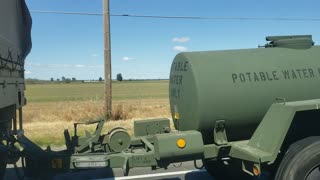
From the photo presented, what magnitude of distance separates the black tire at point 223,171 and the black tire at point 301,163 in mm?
1345

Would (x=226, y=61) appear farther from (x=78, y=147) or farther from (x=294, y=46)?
(x=78, y=147)

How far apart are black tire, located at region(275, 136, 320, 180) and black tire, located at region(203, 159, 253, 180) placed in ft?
4.41

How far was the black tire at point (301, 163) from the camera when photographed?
15.7 ft

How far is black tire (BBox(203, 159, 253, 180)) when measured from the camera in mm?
6349

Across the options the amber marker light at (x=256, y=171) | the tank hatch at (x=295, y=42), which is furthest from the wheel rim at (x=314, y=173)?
the tank hatch at (x=295, y=42)

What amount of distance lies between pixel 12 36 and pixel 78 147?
6.37 ft

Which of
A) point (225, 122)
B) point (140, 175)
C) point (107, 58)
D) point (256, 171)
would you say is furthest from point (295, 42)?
point (107, 58)

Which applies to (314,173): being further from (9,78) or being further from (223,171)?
(9,78)

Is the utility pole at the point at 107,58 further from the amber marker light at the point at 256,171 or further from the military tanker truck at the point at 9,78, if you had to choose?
the amber marker light at the point at 256,171

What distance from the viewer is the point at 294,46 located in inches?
234

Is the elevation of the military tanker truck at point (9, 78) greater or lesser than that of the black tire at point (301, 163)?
greater

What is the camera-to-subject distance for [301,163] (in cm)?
478

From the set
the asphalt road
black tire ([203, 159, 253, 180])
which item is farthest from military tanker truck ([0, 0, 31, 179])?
black tire ([203, 159, 253, 180])

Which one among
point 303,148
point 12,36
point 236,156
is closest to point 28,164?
point 12,36
